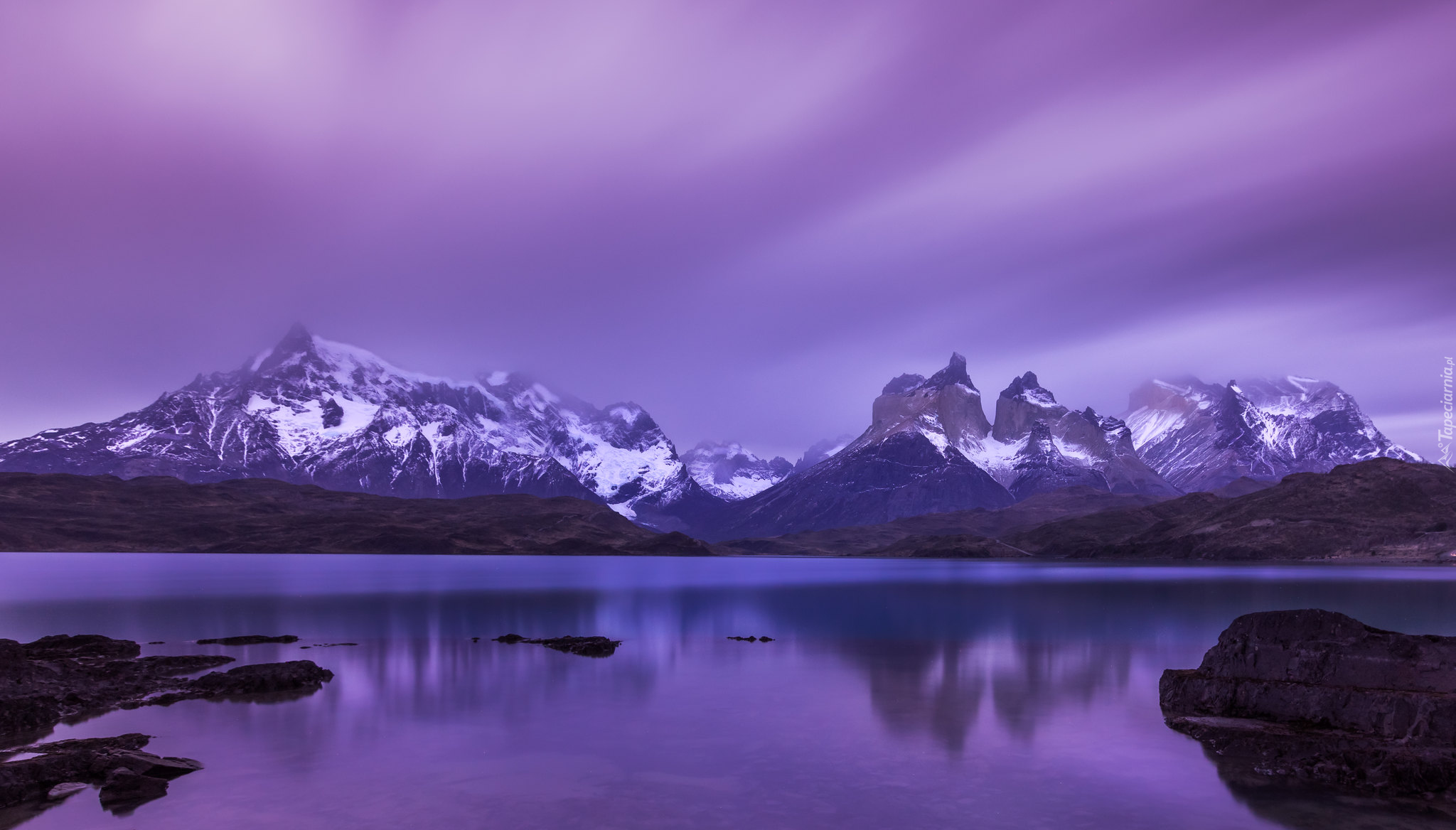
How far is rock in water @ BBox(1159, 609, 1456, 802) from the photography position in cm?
2931

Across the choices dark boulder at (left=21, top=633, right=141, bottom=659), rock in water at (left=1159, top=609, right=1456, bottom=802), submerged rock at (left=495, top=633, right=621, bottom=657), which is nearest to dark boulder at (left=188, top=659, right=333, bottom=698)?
dark boulder at (left=21, top=633, right=141, bottom=659)

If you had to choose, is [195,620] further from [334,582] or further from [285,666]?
[334,582]

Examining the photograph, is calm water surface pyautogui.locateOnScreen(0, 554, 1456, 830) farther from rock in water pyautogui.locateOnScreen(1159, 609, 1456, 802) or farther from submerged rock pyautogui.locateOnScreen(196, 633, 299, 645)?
submerged rock pyautogui.locateOnScreen(196, 633, 299, 645)

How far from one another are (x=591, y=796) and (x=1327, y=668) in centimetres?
2865

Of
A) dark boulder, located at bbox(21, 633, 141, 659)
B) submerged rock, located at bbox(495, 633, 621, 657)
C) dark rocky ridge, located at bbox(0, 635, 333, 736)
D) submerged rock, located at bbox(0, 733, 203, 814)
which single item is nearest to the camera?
submerged rock, located at bbox(0, 733, 203, 814)

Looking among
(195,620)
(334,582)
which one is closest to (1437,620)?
(195,620)

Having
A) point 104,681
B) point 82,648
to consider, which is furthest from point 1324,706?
point 82,648

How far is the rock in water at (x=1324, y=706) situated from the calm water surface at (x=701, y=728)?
1.79 m

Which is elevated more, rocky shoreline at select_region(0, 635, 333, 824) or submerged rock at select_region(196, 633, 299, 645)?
rocky shoreline at select_region(0, 635, 333, 824)

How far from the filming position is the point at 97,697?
42469mm

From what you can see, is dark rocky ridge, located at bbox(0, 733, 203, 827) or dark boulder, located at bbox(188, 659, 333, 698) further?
dark boulder, located at bbox(188, 659, 333, 698)

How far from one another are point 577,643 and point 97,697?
30257mm

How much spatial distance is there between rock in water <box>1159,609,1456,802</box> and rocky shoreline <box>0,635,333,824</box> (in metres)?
35.6

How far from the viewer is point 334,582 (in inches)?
6063
